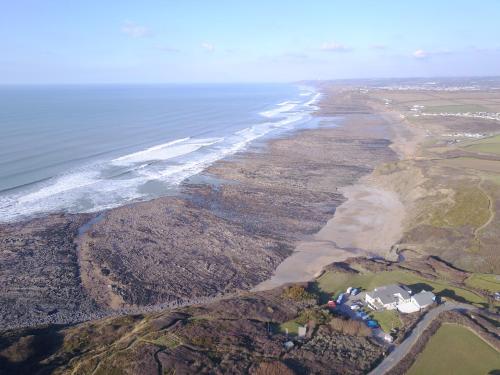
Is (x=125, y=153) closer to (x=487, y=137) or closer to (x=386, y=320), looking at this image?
(x=386, y=320)

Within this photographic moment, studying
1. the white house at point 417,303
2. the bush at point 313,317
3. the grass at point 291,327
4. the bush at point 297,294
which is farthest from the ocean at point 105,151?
the white house at point 417,303

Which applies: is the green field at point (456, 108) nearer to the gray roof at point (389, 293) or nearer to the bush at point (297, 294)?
the gray roof at point (389, 293)

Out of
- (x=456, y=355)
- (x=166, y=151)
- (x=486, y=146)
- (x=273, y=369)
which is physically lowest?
(x=456, y=355)

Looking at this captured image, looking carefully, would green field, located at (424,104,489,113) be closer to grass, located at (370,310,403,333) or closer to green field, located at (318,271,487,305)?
green field, located at (318,271,487,305)

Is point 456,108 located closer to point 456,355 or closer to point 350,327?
point 456,355

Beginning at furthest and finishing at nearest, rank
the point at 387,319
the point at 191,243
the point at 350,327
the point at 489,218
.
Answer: the point at 489,218 < the point at 191,243 < the point at 387,319 < the point at 350,327

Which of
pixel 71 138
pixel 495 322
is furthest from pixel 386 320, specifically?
pixel 71 138

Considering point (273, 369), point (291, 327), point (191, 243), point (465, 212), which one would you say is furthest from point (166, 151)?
point (273, 369)

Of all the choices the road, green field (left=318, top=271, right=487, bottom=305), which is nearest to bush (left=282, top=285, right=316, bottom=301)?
green field (left=318, top=271, right=487, bottom=305)
